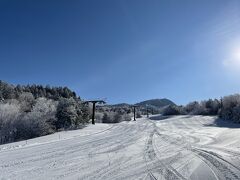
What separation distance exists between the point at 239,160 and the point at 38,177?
7.86 metres

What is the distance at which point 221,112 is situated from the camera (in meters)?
65.1

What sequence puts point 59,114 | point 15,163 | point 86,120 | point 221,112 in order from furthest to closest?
point 221,112
point 86,120
point 59,114
point 15,163

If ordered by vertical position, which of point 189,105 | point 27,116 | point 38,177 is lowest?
point 38,177

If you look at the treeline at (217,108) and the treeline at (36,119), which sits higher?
the treeline at (217,108)

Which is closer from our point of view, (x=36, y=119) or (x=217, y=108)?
(x=36, y=119)

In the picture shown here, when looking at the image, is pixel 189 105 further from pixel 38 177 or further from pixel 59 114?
pixel 38 177

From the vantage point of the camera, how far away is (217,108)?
83500mm

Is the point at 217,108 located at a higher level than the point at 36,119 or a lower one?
higher

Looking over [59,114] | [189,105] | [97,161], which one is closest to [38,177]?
[97,161]

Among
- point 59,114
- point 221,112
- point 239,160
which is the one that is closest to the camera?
point 239,160

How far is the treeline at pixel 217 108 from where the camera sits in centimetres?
5659

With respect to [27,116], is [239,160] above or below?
below

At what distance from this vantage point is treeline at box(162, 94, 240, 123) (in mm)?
56594

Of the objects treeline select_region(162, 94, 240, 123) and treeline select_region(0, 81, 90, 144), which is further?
treeline select_region(162, 94, 240, 123)
